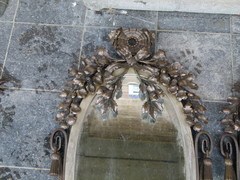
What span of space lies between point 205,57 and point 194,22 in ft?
0.71

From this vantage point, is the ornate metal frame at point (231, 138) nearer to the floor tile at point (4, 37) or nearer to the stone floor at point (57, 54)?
the stone floor at point (57, 54)

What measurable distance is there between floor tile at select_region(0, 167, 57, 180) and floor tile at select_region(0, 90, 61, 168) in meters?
0.03

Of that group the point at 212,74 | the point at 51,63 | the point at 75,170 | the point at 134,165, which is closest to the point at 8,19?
the point at 51,63

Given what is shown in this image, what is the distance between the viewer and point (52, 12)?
155 centimetres

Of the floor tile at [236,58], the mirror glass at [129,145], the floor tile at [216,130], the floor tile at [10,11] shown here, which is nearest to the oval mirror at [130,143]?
the mirror glass at [129,145]

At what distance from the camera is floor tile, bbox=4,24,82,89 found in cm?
145

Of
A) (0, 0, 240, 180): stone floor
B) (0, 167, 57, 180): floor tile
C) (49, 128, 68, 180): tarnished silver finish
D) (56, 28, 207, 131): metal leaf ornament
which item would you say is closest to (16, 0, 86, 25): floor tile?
(0, 0, 240, 180): stone floor

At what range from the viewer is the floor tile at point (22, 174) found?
52.6 inches

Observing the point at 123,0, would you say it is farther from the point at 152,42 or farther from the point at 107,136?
the point at 107,136

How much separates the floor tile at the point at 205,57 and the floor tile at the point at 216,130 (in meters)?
0.05

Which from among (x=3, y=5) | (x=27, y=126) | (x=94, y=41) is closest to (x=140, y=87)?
(x=94, y=41)

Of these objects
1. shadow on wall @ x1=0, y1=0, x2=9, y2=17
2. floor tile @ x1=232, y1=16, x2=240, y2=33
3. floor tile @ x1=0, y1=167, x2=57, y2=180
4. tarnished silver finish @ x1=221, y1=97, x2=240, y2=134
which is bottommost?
floor tile @ x1=0, y1=167, x2=57, y2=180

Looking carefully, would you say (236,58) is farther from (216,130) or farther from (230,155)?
(230,155)

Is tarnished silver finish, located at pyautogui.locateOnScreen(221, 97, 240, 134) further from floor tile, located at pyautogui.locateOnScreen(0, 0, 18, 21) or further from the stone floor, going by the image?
floor tile, located at pyautogui.locateOnScreen(0, 0, 18, 21)
